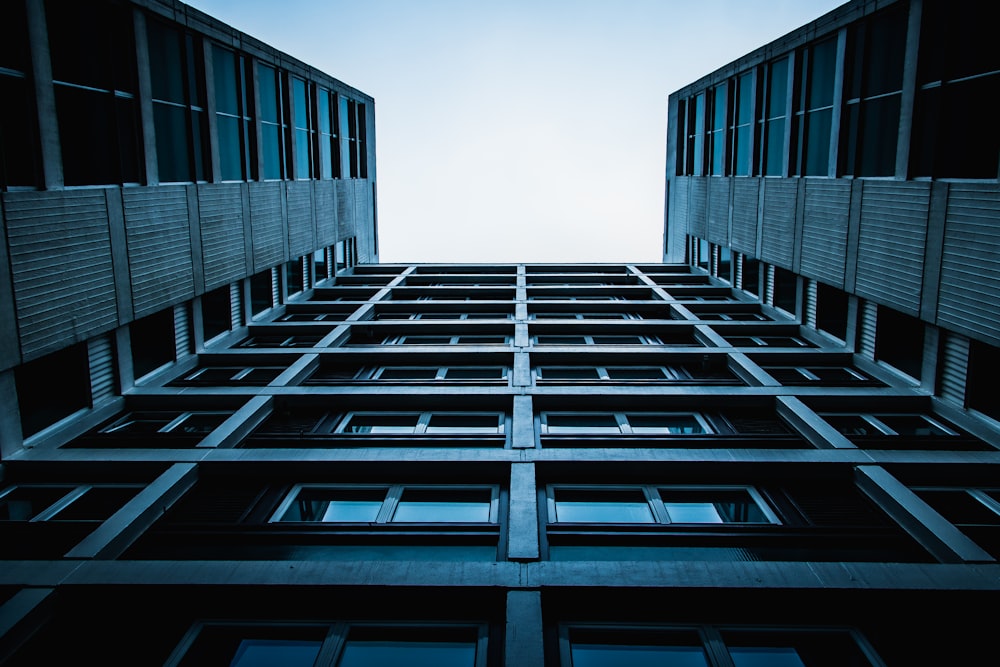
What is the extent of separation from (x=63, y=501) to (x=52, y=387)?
3200 millimetres

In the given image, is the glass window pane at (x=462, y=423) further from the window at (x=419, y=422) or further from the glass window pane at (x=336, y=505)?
the glass window pane at (x=336, y=505)

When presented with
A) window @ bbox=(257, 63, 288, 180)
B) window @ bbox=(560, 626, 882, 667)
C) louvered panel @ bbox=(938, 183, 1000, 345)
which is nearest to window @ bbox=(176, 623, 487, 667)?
window @ bbox=(560, 626, 882, 667)

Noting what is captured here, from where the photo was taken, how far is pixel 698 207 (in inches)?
1374

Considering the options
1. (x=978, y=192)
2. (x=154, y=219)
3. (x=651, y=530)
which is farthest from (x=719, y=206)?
(x=154, y=219)

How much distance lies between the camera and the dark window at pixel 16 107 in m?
11.8

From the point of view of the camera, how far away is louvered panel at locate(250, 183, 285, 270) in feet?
76.1

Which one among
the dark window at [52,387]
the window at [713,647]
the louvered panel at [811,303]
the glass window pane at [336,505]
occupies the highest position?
the louvered panel at [811,303]

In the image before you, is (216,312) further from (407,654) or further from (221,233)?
(407,654)

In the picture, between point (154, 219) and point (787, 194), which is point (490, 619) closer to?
point (154, 219)

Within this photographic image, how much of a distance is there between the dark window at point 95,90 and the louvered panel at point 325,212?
14.0m

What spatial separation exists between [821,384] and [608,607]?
38.6ft

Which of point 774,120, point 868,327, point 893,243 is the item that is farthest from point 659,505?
point 774,120

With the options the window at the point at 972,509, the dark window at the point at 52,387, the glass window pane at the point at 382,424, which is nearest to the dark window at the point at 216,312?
the dark window at the point at 52,387

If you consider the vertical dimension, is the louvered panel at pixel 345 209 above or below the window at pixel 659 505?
above
